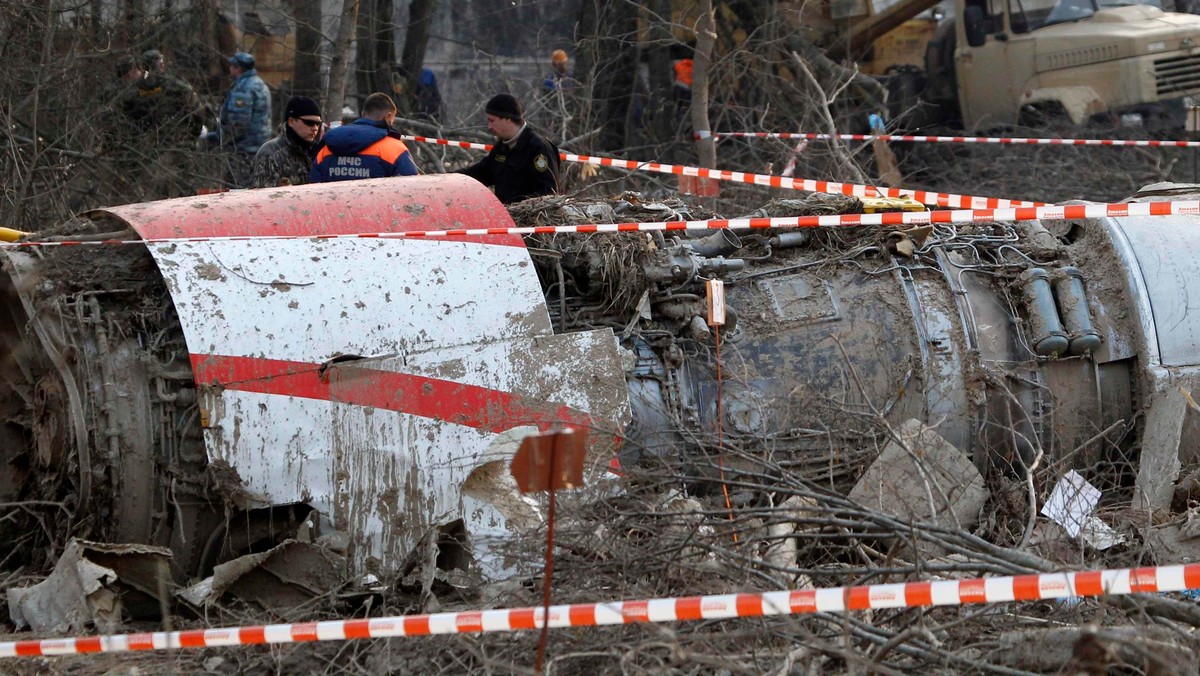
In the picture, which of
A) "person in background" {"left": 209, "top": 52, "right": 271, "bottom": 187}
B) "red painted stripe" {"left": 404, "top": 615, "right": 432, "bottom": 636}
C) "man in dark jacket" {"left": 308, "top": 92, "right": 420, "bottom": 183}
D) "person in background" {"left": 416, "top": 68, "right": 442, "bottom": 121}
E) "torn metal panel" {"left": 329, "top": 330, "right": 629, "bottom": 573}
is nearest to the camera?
"red painted stripe" {"left": 404, "top": 615, "right": 432, "bottom": 636}

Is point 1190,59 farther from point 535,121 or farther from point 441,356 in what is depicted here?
point 441,356

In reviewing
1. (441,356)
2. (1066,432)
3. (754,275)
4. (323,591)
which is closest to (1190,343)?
(1066,432)

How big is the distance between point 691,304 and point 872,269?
88 cm

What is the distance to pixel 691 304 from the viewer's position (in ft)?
18.0

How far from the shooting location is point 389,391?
4.85 metres

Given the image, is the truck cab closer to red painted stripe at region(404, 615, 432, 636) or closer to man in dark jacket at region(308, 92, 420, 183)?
man in dark jacket at region(308, 92, 420, 183)

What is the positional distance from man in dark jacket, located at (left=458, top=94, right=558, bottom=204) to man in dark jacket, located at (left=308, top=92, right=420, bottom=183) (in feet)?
1.46

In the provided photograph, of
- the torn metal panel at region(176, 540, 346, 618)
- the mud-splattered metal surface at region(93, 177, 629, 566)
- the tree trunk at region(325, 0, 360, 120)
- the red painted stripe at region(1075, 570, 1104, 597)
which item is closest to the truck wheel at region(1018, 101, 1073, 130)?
the tree trunk at region(325, 0, 360, 120)

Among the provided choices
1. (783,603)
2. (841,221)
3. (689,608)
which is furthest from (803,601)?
(841,221)

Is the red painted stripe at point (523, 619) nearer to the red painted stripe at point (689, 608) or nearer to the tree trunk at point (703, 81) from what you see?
the red painted stripe at point (689, 608)

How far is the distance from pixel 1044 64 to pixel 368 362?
1044cm

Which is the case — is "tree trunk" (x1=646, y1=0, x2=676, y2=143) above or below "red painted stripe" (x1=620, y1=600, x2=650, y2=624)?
above

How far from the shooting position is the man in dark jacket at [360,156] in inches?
273

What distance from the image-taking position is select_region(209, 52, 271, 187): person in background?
11.2 m
